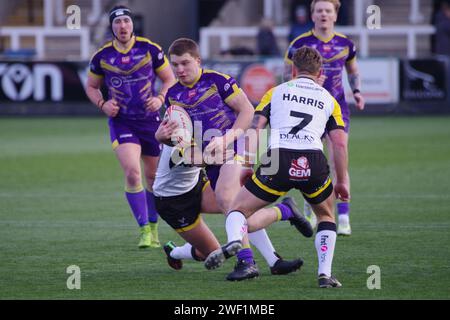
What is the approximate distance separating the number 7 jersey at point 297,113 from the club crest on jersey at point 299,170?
0.11 meters

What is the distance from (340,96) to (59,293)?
435 centimetres

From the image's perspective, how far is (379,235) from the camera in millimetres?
10305

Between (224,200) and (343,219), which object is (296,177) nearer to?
(224,200)

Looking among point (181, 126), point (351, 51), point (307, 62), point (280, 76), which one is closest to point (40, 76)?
point (280, 76)

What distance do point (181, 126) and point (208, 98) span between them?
1.11 ft

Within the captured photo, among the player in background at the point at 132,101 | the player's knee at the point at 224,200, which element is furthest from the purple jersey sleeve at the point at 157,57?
the player's knee at the point at 224,200

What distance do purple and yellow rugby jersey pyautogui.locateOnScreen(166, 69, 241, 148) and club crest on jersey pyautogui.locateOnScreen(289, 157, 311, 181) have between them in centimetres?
99

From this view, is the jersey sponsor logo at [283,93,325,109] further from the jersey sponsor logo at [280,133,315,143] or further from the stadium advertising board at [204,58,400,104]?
the stadium advertising board at [204,58,400,104]

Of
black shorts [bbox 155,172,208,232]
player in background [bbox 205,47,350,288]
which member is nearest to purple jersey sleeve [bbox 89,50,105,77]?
black shorts [bbox 155,172,208,232]

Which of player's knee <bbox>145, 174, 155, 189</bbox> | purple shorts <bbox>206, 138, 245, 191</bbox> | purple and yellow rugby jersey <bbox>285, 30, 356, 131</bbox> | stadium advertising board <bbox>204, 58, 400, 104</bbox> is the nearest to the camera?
purple shorts <bbox>206, 138, 245, 191</bbox>

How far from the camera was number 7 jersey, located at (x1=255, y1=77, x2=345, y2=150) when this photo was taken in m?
7.75

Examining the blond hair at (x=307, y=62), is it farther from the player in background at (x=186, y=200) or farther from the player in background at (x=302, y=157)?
the player in background at (x=186, y=200)

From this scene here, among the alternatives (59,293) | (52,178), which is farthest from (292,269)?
(52,178)

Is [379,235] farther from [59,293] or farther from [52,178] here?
[52,178]
